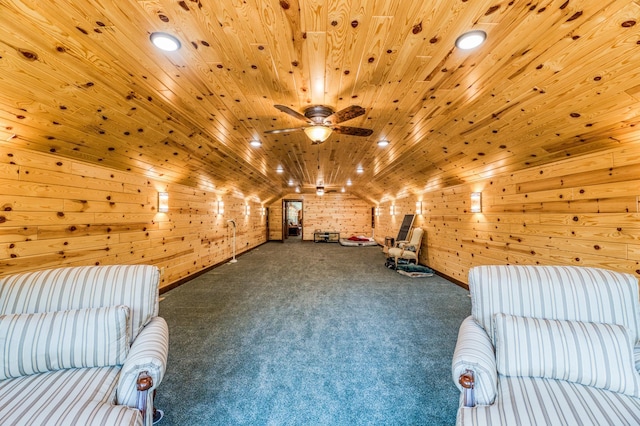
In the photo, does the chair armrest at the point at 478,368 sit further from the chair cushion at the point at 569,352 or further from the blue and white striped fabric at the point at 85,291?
the blue and white striped fabric at the point at 85,291

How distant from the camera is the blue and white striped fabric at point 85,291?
1.54m

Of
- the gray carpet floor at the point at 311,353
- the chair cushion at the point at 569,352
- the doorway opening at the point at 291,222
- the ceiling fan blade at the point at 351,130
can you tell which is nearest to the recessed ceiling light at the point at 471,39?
the ceiling fan blade at the point at 351,130

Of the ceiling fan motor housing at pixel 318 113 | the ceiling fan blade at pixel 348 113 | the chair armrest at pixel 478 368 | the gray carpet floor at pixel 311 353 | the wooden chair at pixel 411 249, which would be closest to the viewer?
the chair armrest at pixel 478 368

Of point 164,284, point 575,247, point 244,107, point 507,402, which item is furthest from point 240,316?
point 575,247

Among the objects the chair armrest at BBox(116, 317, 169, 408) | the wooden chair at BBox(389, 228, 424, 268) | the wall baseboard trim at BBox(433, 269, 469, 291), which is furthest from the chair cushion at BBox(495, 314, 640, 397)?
the wooden chair at BBox(389, 228, 424, 268)

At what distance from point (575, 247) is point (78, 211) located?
520 centimetres

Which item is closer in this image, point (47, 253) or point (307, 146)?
point (47, 253)

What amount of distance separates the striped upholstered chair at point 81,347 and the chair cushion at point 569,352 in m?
1.81

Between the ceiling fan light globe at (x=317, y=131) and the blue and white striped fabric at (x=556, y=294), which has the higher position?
the ceiling fan light globe at (x=317, y=131)

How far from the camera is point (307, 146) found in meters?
4.31

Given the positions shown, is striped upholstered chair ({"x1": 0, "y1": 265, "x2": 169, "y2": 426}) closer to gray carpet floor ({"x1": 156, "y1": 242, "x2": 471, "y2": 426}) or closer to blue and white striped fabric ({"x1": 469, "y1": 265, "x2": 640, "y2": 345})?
gray carpet floor ({"x1": 156, "y1": 242, "x2": 471, "y2": 426})

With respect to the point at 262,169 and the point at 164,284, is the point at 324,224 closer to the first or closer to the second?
the point at 262,169

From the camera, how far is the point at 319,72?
2016 mm

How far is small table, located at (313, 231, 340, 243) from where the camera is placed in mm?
11633
